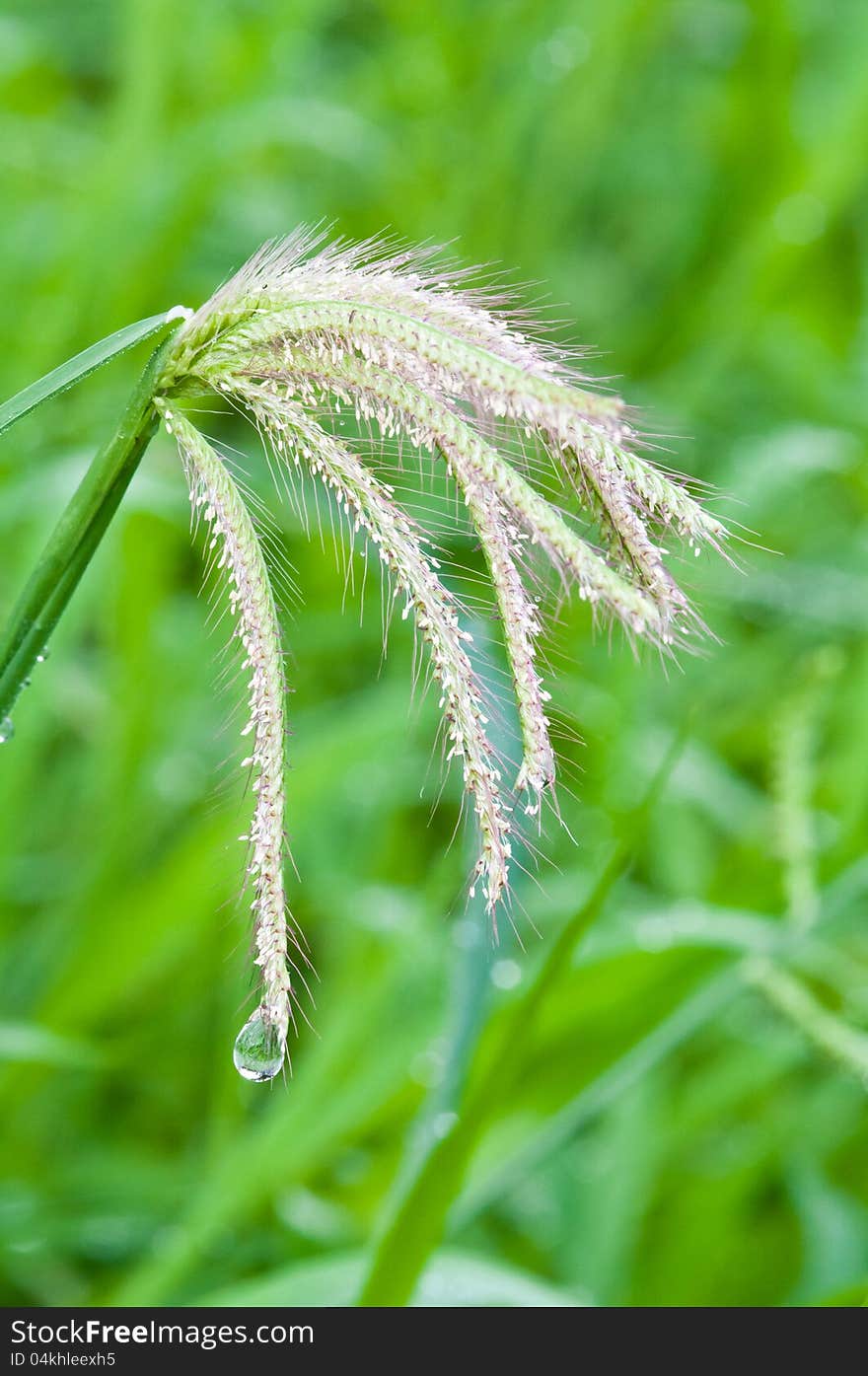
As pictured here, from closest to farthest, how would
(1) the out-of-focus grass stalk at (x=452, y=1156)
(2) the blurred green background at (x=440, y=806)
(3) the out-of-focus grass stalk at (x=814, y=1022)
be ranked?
(1) the out-of-focus grass stalk at (x=452, y=1156)
(3) the out-of-focus grass stalk at (x=814, y=1022)
(2) the blurred green background at (x=440, y=806)

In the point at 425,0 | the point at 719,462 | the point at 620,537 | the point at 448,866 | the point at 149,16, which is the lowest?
the point at 620,537

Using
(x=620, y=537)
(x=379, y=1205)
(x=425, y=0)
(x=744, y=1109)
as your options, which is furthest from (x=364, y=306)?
(x=425, y=0)

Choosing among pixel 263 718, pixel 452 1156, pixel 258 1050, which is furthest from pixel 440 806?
pixel 263 718

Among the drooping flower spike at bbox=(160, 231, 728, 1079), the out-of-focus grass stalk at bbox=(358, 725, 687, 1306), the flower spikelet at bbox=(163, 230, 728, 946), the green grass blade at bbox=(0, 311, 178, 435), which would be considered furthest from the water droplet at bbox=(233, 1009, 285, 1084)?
the green grass blade at bbox=(0, 311, 178, 435)

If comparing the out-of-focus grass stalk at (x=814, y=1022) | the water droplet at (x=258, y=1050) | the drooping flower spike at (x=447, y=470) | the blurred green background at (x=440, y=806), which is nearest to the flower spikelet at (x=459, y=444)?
the drooping flower spike at (x=447, y=470)

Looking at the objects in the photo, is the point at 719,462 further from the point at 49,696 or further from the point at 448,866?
the point at 49,696

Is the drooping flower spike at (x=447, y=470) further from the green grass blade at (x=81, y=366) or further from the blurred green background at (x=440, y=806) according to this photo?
the blurred green background at (x=440, y=806)

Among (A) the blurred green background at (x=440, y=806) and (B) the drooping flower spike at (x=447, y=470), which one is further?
(A) the blurred green background at (x=440, y=806)
